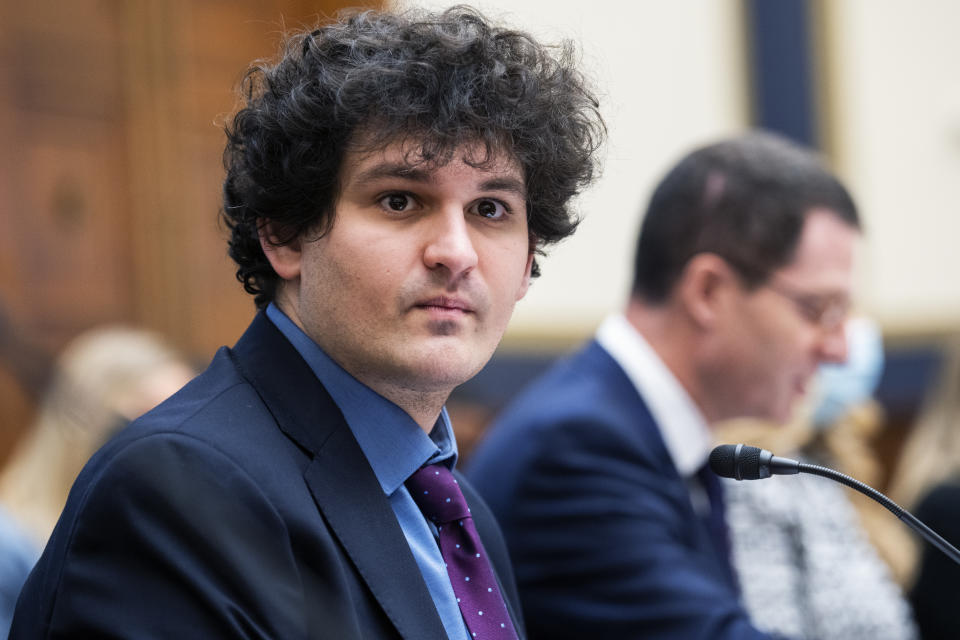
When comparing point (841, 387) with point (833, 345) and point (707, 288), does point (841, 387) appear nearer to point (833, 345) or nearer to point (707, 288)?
point (833, 345)

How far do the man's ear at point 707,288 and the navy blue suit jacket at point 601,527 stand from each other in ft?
0.93

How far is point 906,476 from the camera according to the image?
415cm

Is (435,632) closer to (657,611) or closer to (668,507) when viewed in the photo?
(657,611)

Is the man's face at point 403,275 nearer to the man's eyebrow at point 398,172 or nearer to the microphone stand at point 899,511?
the man's eyebrow at point 398,172

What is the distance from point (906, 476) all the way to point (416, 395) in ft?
9.70

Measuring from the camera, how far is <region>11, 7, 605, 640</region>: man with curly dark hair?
130 cm

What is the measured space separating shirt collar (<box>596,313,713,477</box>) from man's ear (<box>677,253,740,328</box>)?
13cm

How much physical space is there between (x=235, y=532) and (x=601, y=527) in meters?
1.18

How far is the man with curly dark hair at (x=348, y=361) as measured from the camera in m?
1.30

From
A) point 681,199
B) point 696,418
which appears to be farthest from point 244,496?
point 681,199

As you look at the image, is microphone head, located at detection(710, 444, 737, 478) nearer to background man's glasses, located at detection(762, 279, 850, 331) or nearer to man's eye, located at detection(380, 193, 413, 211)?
man's eye, located at detection(380, 193, 413, 211)

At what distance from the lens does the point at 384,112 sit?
1.56m

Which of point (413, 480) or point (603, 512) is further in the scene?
point (603, 512)

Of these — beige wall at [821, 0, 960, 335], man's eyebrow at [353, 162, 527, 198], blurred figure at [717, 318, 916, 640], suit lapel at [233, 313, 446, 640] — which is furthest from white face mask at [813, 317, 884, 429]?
suit lapel at [233, 313, 446, 640]
